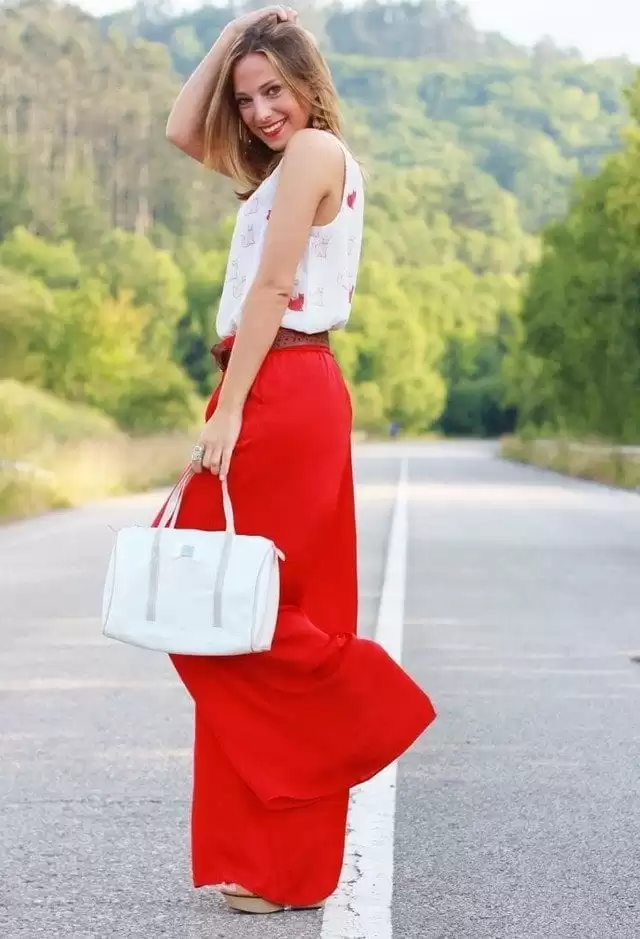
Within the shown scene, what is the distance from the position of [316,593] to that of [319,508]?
0.22 meters

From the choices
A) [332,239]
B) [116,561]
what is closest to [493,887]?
[116,561]

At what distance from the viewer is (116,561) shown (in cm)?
400

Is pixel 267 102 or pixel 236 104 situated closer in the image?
pixel 267 102

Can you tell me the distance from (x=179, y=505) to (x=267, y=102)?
953mm

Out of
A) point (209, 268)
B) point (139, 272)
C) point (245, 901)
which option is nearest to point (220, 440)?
point (245, 901)

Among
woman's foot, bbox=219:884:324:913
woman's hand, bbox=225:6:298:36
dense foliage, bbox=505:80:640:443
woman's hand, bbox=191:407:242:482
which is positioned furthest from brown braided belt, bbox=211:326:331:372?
dense foliage, bbox=505:80:640:443

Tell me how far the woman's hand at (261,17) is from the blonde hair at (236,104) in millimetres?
26

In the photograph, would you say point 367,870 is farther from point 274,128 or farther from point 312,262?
point 274,128

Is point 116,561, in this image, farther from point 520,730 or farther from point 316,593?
point 520,730

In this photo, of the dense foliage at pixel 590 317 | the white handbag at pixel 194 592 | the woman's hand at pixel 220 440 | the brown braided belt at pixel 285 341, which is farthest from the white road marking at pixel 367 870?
the dense foliage at pixel 590 317

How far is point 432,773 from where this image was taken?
19.4 ft

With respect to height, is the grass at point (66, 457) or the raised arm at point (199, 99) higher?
the raised arm at point (199, 99)

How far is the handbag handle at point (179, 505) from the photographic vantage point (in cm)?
404

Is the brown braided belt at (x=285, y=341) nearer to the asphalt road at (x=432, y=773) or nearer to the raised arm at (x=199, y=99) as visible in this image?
the raised arm at (x=199, y=99)
